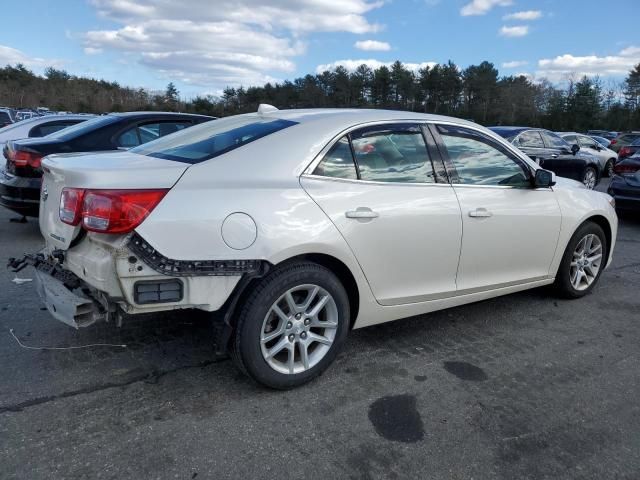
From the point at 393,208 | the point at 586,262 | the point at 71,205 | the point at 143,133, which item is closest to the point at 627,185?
the point at 586,262

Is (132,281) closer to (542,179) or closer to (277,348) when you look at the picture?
(277,348)

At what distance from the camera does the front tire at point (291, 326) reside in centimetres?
282

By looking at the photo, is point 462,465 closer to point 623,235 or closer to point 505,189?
point 505,189

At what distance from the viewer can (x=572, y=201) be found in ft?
14.8

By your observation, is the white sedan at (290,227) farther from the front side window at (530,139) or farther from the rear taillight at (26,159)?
the front side window at (530,139)

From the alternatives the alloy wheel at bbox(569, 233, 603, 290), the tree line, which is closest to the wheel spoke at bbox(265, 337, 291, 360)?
the alloy wheel at bbox(569, 233, 603, 290)

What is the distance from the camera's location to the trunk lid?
265 cm

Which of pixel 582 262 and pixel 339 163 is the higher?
pixel 339 163

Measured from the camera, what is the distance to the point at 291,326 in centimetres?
301

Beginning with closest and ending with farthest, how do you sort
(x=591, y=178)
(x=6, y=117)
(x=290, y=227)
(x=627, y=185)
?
(x=290, y=227) → (x=627, y=185) → (x=591, y=178) → (x=6, y=117)

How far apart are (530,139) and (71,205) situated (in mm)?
11731

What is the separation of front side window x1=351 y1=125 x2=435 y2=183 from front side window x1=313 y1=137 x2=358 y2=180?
6 cm

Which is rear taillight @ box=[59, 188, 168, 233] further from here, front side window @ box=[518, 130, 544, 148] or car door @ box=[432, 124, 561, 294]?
front side window @ box=[518, 130, 544, 148]

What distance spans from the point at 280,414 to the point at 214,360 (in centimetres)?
77
